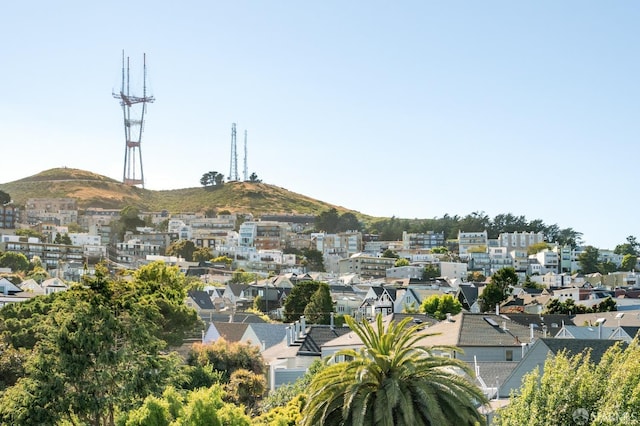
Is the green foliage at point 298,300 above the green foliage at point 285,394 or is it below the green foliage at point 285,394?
above

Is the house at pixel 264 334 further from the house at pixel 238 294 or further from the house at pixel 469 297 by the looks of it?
the house at pixel 238 294

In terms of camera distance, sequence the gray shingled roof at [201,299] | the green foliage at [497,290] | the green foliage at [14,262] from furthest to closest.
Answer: the green foliage at [14,262] → the green foliage at [497,290] → the gray shingled roof at [201,299]

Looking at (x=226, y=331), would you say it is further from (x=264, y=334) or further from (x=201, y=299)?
(x=201, y=299)

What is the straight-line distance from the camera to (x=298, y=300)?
114062 mm

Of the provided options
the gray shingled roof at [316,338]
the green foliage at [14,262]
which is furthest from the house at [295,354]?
the green foliage at [14,262]

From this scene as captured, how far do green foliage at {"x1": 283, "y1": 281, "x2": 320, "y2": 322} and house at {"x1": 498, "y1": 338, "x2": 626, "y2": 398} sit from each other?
215 feet

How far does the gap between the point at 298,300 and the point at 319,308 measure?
21.5 ft

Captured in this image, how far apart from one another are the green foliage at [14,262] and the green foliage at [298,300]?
2933 inches

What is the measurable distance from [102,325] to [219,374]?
43.4 ft

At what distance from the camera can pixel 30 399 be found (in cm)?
4441

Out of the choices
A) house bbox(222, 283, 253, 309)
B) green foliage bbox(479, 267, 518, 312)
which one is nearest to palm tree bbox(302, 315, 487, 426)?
green foliage bbox(479, 267, 518, 312)

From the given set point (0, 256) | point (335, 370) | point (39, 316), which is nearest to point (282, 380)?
point (39, 316)

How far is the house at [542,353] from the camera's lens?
44.4 m

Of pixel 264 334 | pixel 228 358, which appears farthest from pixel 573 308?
pixel 228 358
